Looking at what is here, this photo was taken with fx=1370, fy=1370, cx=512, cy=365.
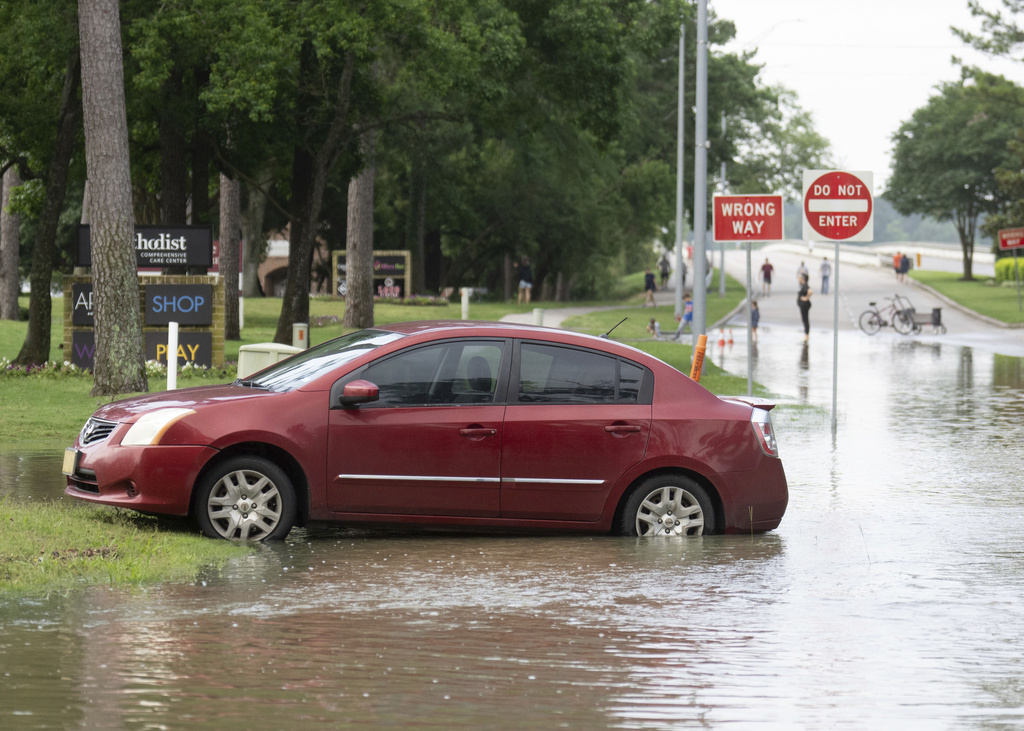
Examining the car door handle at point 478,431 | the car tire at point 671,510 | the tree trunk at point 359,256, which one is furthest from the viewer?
the tree trunk at point 359,256

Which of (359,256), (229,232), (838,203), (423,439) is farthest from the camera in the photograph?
(359,256)

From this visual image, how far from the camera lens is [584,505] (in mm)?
8852

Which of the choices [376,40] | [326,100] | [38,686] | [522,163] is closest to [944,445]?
[38,686]

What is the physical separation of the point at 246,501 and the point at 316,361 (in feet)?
3.71

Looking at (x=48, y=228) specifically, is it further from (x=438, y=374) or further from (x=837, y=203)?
(x=438, y=374)

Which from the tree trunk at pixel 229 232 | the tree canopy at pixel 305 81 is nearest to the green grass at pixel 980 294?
the tree canopy at pixel 305 81

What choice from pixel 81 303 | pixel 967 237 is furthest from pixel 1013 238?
pixel 81 303

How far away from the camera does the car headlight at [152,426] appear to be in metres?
8.35

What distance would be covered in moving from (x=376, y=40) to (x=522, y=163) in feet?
105

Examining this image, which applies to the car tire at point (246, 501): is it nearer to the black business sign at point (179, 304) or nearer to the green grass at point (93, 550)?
the green grass at point (93, 550)

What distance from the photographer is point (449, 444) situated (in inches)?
340

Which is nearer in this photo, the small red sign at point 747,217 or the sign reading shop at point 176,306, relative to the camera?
the small red sign at point 747,217

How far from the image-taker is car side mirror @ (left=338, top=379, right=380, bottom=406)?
8.47 m

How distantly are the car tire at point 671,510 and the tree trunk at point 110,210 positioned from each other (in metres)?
10.4
